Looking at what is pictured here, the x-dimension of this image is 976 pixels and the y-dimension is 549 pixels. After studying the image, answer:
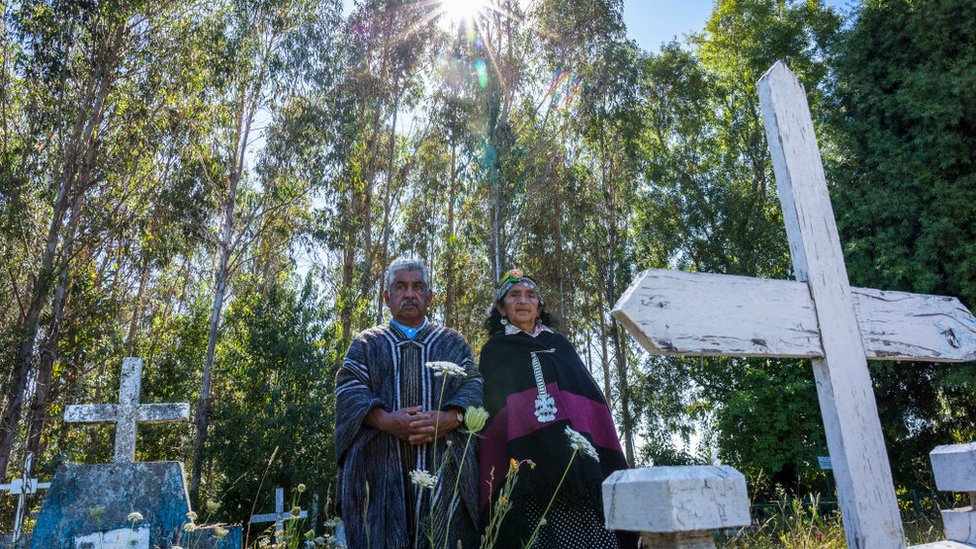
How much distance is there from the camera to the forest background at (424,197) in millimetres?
10578

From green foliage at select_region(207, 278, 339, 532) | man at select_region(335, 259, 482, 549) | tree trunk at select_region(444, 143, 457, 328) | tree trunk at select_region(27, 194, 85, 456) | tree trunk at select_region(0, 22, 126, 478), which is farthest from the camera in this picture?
tree trunk at select_region(444, 143, 457, 328)

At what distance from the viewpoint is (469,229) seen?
49.4 feet

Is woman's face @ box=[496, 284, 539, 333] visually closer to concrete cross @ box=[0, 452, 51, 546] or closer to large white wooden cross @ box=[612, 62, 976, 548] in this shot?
large white wooden cross @ box=[612, 62, 976, 548]

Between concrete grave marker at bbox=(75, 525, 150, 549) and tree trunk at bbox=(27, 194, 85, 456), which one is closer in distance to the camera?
concrete grave marker at bbox=(75, 525, 150, 549)

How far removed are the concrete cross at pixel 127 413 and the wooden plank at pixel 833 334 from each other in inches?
141

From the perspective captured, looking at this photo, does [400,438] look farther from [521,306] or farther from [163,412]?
[163,412]

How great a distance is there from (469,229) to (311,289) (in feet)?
13.2

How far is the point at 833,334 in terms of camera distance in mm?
1662

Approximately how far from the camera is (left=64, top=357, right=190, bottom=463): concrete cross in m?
4.00

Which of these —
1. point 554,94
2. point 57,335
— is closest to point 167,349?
point 57,335

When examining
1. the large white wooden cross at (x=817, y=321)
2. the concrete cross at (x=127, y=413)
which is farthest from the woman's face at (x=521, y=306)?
the concrete cross at (x=127, y=413)

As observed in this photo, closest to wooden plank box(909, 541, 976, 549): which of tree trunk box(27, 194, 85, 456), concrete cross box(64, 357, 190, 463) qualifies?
concrete cross box(64, 357, 190, 463)

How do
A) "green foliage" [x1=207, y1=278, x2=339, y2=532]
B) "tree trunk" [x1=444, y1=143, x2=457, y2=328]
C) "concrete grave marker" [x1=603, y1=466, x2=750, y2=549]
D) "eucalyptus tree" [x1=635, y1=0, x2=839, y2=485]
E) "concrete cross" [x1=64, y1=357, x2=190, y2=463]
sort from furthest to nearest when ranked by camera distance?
"tree trunk" [x1=444, y1=143, x2=457, y2=328]
"eucalyptus tree" [x1=635, y1=0, x2=839, y2=485]
"green foliage" [x1=207, y1=278, x2=339, y2=532]
"concrete cross" [x1=64, y1=357, x2=190, y2=463]
"concrete grave marker" [x1=603, y1=466, x2=750, y2=549]

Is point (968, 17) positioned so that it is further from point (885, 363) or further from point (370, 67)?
point (370, 67)
